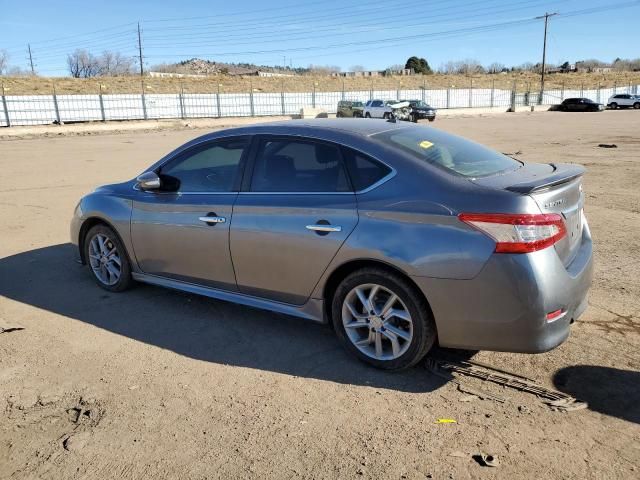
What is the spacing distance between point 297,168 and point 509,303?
1.81 m

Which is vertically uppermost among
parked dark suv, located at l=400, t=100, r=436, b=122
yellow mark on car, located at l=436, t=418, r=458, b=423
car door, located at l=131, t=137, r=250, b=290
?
Result: car door, located at l=131, t=137, r=250, b=290

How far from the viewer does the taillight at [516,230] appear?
3170 mm

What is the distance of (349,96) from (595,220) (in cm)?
4707

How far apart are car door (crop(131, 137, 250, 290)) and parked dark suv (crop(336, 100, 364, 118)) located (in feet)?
129

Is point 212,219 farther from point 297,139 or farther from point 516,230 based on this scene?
point 516,230

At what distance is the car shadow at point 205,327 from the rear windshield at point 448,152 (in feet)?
4.64

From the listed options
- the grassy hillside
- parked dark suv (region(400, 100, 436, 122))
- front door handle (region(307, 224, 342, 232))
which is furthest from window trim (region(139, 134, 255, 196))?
the grassy hillside

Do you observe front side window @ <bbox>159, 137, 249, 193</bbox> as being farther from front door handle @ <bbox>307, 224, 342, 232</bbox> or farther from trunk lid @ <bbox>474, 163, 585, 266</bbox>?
trunk lid @ <bbox>474, 163, 585, 266</bbox>

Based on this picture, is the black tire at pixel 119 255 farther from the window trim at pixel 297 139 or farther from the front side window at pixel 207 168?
the window trim at pixel 297 139

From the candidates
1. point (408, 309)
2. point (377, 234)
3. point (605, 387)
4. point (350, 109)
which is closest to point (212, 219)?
point (377, 234)

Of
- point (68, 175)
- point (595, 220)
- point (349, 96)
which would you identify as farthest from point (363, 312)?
point (349, 96)

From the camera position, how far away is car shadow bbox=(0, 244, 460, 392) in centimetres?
381

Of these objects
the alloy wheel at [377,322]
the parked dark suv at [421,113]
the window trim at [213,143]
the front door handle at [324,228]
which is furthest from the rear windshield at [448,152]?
the parked dark suv at [421,113]

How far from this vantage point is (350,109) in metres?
43.8
